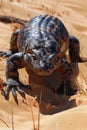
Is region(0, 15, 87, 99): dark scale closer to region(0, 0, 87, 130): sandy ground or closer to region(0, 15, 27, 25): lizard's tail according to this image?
region(0, 0, 87, 130): sandy ground

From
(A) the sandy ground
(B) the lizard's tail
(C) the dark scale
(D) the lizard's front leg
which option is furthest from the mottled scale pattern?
(B) the lizard's tail

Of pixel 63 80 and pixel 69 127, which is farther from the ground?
pixel 69 127

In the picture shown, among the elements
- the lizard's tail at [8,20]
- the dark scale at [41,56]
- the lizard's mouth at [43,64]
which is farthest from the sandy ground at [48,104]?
the lizard's mouth at [43,64]

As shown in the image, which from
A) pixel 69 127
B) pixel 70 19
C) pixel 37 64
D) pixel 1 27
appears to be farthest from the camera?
pixel 70 19

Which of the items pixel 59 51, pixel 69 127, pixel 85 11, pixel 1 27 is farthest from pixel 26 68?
pixel 85 11

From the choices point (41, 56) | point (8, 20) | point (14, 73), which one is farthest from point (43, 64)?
point (8, 20)

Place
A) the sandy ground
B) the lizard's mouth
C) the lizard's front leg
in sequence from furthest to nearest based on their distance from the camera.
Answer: the lizard's front leg
the lizard's mouth
the sandy ground

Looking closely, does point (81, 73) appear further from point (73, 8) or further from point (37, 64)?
point (73, 8)

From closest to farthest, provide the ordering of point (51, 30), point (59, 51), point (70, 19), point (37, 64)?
point (37, 64)
point (59, 51)
point (51, 30)
point (70, 19)

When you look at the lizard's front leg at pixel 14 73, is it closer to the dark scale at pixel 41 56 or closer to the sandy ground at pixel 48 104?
the dark scale at pixel 41 56
